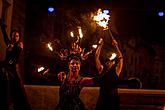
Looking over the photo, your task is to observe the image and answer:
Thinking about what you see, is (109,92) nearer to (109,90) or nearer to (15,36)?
(109,90)

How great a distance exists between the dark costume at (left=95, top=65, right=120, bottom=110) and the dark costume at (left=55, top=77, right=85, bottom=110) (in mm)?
420

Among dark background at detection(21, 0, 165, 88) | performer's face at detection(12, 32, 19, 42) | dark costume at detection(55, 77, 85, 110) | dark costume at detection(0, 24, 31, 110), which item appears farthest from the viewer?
dark background at detection(21, 0, 165, 88)

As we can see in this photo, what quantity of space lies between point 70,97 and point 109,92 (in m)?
0.74

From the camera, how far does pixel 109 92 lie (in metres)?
7.01

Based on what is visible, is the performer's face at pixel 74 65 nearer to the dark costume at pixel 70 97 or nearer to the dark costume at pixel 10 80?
the dark costume at pixel 70 97

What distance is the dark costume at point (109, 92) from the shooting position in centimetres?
696

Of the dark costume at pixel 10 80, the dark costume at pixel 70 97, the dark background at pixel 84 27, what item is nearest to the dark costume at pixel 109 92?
the dark costume at pixel 70 97

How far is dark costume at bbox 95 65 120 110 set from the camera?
6.96 m

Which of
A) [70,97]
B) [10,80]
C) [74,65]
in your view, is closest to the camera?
[70,97]

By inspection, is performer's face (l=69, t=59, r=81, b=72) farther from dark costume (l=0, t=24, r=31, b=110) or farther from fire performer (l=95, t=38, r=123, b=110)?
dark costume (l=0, t=24, r=31, b=110)

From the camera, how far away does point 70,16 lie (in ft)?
35.8

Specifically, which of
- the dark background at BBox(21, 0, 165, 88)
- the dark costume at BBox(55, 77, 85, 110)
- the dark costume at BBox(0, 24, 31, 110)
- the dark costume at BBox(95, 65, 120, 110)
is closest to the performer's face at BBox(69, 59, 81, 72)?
the dark costume at BBox(55, 77, 85, 110)

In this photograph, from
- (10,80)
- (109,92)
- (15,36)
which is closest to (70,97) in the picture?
(109,92)

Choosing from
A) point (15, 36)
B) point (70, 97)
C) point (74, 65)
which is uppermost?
point (15, 36)
